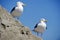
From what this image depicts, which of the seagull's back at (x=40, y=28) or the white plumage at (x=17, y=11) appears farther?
the seagull's back at (x=40, y=28)

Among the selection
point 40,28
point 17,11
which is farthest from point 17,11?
point 40,28

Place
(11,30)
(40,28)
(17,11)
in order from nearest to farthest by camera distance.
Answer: (11,30), (17,11), (40,28)

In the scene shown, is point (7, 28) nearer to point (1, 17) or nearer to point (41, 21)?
point (1, 17)

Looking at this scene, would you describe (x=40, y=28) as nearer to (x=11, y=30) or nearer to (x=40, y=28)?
(x=40, y=28)

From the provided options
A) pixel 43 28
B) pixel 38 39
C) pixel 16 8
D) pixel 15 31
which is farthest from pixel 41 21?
pixel 15 31

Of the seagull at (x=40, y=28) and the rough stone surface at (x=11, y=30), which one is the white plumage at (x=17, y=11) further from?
the rough stone surface at (x=11, y=30)

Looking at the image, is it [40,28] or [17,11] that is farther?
[40,28]

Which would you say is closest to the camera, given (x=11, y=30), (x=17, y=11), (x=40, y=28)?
(x=11, y=30)

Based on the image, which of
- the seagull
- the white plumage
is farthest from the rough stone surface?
the seagull

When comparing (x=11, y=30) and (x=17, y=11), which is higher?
(x=17, y=11)

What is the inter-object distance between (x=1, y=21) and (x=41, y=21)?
162 inches

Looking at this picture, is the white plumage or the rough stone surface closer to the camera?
the rough stone surface

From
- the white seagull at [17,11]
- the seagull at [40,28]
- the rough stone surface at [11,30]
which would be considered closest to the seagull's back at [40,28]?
the seagull at [40,28]

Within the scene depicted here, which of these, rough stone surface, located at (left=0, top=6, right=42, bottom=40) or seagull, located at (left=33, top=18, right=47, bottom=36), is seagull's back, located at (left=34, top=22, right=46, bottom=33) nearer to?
seagull, located at (left=33, top=18, right=47, bottom=36)
